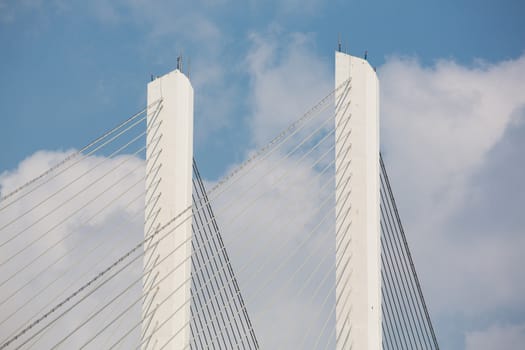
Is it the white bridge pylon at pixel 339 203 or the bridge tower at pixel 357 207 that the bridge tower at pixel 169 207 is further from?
the bridge tower at pixel 357 207

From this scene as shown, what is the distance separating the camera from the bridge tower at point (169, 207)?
43.0 ft

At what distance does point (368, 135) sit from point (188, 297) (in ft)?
10.2

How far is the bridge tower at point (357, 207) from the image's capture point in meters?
12.7

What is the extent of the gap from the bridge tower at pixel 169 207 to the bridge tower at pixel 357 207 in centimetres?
200

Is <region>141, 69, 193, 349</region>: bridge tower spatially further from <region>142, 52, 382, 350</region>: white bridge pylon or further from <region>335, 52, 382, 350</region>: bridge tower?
<region>335, 52, 382, 350</region>: bridge tower

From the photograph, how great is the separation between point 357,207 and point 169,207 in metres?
2.45

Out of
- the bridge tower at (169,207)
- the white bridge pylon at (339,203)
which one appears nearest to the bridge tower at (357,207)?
the white bridge pylon at (339,203)

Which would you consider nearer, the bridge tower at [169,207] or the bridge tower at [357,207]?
the bridge tower at [357,207]

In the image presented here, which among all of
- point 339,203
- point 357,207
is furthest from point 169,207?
point 357,207

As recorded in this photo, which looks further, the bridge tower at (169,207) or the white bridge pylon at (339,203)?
the bridge tower at (169,207)

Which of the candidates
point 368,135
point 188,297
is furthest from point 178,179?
point 368,135

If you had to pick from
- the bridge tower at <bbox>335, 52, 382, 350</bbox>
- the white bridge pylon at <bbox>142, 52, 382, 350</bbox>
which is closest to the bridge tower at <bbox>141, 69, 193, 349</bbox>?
the white bridge pylon at <bbox>142, 52, 382, 350</bbox>

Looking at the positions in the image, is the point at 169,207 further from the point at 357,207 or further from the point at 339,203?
the point at 357,207

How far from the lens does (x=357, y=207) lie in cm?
1310
